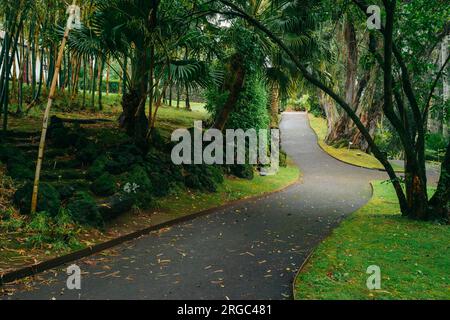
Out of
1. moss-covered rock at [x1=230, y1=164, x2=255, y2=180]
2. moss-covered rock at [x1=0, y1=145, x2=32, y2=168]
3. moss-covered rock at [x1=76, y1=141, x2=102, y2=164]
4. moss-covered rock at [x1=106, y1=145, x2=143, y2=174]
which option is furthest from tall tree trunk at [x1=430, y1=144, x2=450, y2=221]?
moss-covered rock at [x1=0, y1=145, x2=32, y2=168]

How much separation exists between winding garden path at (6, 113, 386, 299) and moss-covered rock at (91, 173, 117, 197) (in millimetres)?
1520

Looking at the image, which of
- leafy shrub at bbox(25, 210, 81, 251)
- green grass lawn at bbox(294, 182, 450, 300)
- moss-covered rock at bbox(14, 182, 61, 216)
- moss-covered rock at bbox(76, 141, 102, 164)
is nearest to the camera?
green grass lawn at bbox(294, 182, 450, 300)

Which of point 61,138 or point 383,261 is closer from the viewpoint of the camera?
point 383,261

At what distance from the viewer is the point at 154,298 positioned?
472cm

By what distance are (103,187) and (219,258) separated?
335cm

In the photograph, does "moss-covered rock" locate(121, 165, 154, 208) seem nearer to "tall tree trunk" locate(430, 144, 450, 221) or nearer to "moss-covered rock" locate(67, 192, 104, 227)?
"moss-covered rock" locate(67, 192, 104, 227)

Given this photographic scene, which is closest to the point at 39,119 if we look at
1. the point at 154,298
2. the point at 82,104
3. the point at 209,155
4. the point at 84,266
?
the point at 82,104

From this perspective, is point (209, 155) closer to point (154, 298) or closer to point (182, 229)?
point (182, 229)

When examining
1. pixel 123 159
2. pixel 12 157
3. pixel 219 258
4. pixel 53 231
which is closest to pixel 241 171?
pixel 123 159

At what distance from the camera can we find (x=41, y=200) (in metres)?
7.00

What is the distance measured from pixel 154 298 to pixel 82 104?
1449cm

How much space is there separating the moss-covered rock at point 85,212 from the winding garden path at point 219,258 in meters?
0.73

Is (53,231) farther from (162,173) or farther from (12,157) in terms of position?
(162,173)

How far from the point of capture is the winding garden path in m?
4.95
